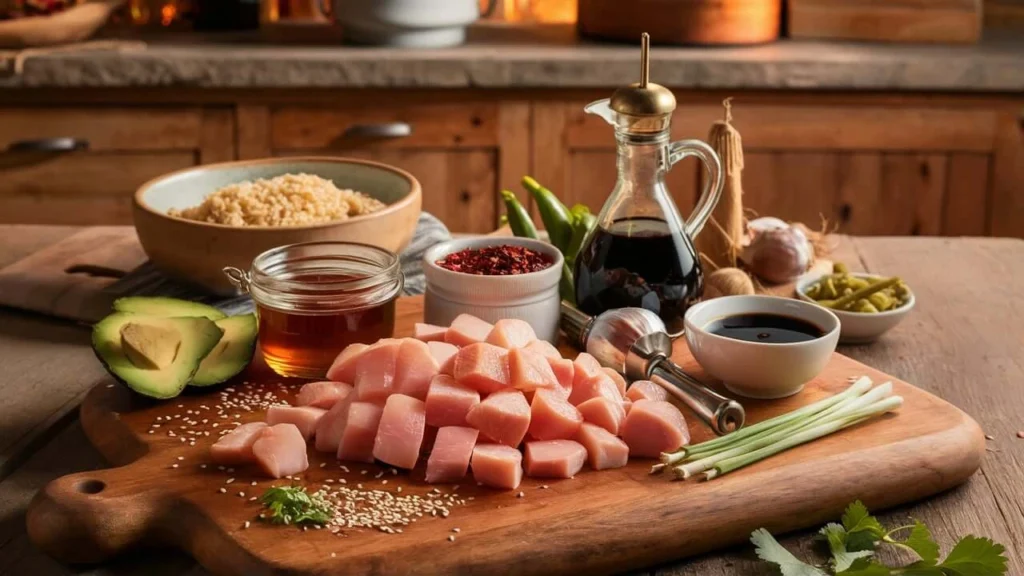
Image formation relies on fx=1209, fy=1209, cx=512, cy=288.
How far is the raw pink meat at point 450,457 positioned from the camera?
1296mm

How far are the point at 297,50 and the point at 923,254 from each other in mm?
1865

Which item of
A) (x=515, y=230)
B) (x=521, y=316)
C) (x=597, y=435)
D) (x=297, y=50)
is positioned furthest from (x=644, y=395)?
(x=297, y=50)

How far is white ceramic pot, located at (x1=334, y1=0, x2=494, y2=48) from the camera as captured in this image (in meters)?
3.37

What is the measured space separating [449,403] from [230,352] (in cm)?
39

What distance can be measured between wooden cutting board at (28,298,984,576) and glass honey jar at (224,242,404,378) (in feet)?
0.61

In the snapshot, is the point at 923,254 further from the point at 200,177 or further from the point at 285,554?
the point at 285,554

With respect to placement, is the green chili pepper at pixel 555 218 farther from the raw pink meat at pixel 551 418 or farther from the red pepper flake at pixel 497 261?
the raw pink meat at pixel 551 418

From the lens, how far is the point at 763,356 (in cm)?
148

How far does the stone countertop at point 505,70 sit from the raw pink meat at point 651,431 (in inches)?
79.5

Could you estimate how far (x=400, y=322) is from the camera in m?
1.83

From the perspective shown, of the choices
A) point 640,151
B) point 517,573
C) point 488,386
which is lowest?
point 517,573

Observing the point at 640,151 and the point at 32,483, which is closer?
the point at 32,483

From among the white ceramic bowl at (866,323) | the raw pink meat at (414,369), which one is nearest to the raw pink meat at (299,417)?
the raw pink meat at (414,369)

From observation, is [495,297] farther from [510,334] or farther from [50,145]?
[50,145]
